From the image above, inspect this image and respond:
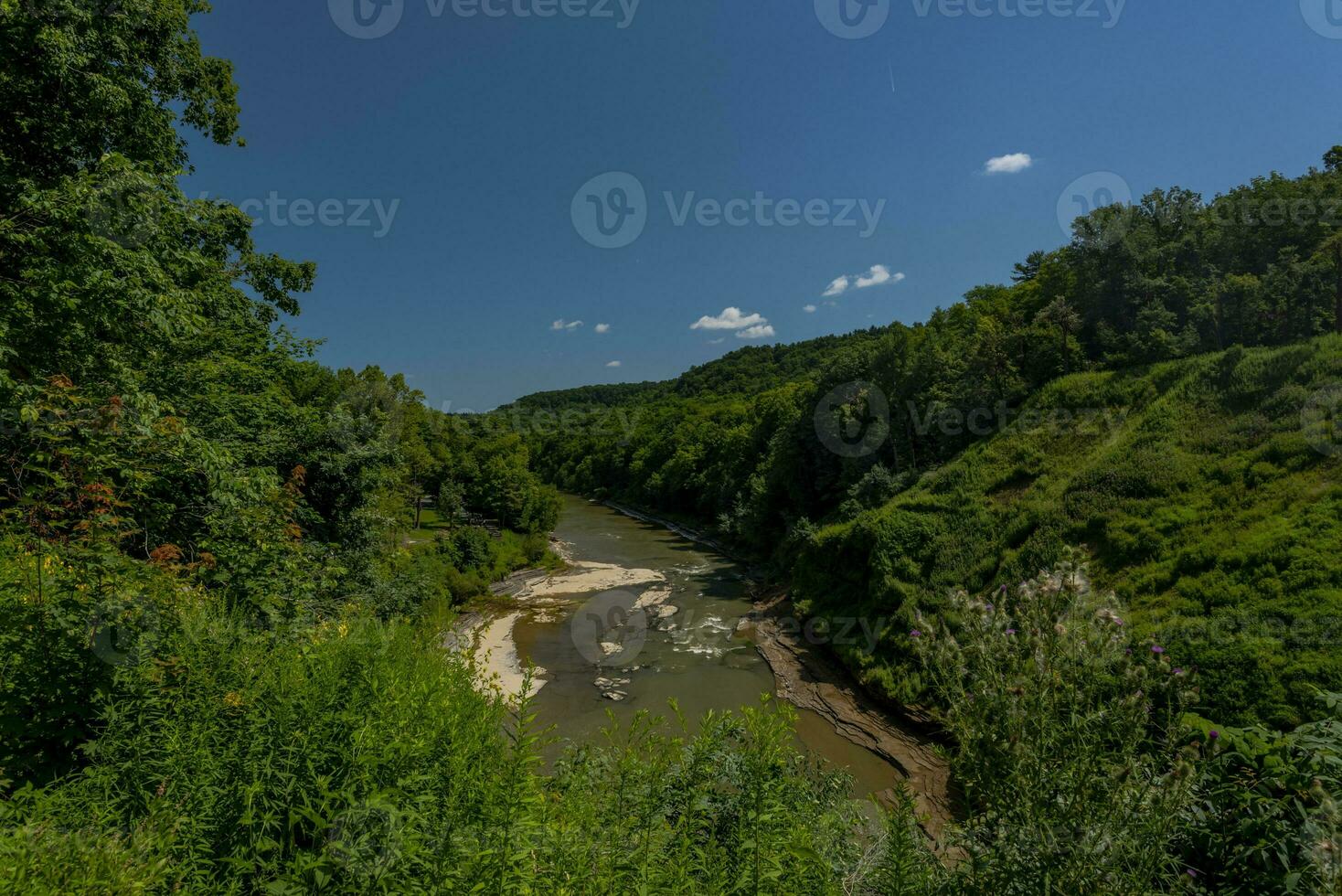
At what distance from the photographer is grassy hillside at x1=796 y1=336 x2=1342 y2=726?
10.5m

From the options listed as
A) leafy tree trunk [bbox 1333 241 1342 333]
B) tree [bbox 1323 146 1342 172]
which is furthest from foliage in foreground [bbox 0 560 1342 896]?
tree [bbox 1323 146 1342 172]

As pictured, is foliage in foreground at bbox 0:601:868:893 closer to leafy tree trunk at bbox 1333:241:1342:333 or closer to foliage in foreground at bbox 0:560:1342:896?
foliage in foreground at bbox 0:560:1342:896

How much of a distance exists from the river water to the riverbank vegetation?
2461 mm

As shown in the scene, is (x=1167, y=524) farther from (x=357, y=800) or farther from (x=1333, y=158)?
(x=1333, y=158)

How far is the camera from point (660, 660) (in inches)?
717

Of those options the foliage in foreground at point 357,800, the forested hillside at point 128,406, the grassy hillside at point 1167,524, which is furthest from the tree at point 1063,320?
the foliage in foreground at point 357,800

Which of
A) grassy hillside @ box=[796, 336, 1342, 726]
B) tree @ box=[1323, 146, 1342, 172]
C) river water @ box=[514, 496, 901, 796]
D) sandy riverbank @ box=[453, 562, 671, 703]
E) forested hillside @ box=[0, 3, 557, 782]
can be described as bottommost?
river water @ box=[514, 496, 901, 796]

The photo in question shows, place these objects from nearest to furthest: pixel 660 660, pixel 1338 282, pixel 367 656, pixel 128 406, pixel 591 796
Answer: pixel 591 796 → pixel 367 656 → pixel 128 406 → pixel 660 660 → pixel 1338 282

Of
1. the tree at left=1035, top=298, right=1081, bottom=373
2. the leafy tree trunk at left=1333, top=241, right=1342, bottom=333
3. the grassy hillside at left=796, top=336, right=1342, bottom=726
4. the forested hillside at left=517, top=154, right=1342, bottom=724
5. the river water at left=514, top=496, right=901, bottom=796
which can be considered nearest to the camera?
the grassy hillside at left=796, top=336, right=1342, bottom=726

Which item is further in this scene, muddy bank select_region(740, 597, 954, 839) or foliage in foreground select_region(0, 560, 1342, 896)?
muddy bank select_region(740, 597, 954, 839)

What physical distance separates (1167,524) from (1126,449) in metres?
5.10

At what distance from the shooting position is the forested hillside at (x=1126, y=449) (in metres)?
11.9

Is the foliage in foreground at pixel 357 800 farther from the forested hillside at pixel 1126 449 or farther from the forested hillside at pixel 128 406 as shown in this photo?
the forested hillside at pixel 1126 449

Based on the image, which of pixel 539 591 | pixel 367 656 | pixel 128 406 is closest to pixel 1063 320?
pixel 539 591
